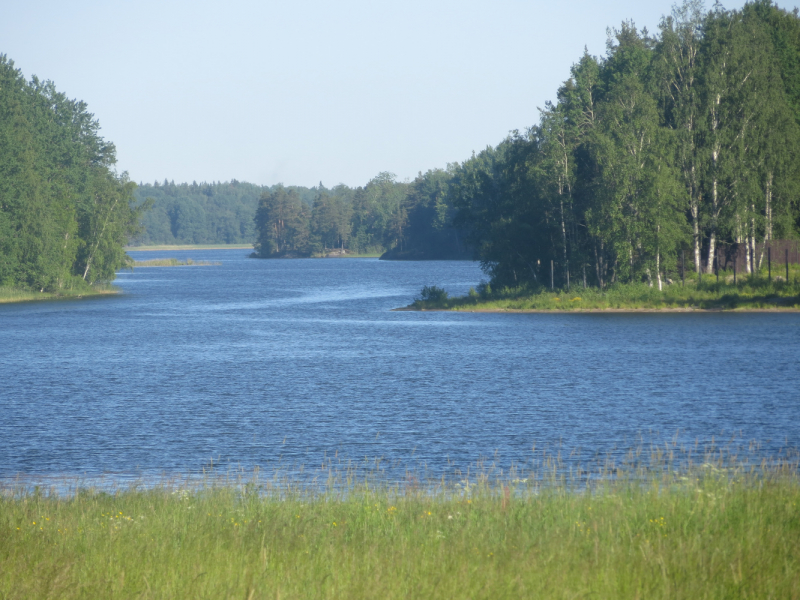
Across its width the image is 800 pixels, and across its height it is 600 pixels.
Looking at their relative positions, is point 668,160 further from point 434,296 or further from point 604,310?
point 434,296

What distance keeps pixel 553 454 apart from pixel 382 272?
13177cm

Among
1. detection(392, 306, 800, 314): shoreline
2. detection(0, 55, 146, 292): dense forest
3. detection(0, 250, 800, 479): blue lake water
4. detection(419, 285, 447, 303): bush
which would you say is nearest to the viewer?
detection(0, 250, 800, 479): blue lake water

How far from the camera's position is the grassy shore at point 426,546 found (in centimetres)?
764

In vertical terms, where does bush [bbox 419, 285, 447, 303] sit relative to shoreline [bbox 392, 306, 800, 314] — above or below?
above

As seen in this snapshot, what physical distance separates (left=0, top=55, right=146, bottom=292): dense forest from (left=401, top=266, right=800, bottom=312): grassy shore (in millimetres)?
46031

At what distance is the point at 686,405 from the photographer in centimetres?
2800

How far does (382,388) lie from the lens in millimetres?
34031

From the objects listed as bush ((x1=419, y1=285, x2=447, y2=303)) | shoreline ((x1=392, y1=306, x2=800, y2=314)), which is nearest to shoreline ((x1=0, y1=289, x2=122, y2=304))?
shoreline ((x1=392, y1=306, x2=800, y2=314))

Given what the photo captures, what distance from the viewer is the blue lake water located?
22797 millimetres

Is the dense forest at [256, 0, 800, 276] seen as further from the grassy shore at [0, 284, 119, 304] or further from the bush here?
the grassy shore at [0, 284, 119, 304]

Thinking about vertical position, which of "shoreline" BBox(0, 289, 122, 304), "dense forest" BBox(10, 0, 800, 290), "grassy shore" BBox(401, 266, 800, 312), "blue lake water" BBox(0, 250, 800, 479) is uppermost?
"dense forest" BBox(10, 0, 800, 290)

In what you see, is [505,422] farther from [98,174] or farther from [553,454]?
[98,174]

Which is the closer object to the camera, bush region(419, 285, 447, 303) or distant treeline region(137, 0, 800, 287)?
distant treeline region(137, 0, 800, 287)

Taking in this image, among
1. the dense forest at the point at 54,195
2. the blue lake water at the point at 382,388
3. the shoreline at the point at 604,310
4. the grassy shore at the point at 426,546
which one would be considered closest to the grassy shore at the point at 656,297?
the shoreline at the point at 604,310
